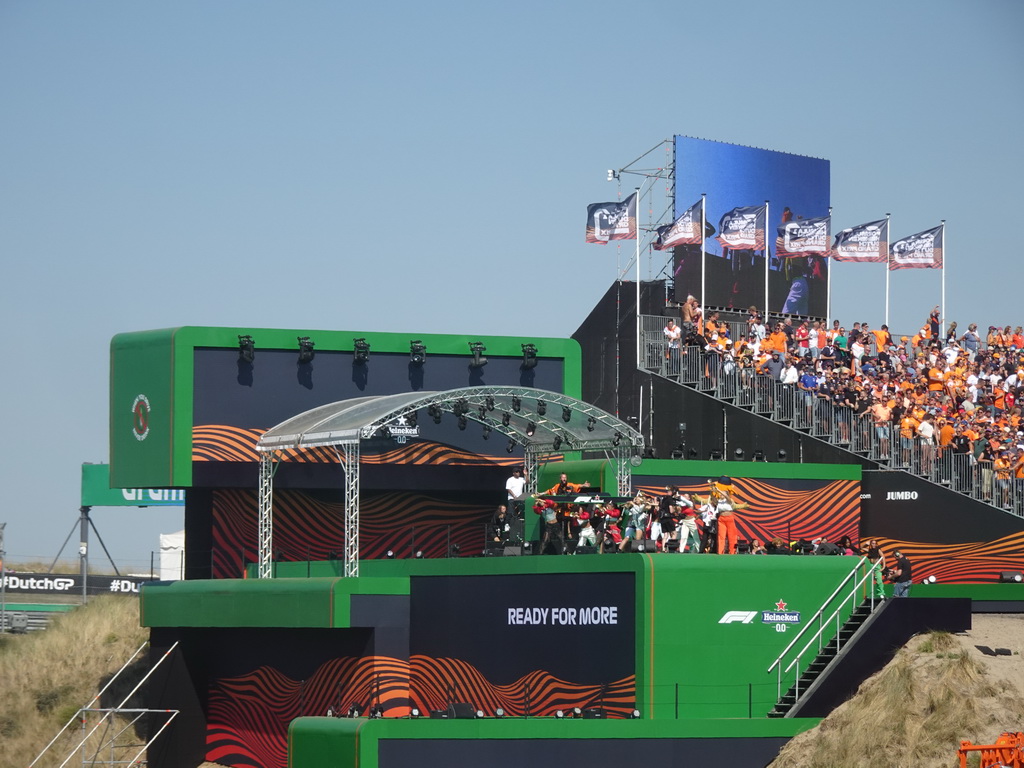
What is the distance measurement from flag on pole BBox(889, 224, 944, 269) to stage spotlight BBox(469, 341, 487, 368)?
1533 cm

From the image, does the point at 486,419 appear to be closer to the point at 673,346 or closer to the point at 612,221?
the point at 673,346

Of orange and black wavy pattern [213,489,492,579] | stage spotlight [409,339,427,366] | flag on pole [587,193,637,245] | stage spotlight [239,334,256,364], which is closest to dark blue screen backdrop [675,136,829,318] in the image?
flag on pole [587,193,637,245]

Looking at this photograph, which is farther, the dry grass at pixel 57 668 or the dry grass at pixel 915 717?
the dry grass at pixel 57 668

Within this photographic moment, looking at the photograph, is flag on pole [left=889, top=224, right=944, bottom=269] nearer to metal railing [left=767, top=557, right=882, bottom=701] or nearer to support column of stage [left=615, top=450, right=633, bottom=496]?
support column of stage [left=615, top=450, right=633, bottom=496]


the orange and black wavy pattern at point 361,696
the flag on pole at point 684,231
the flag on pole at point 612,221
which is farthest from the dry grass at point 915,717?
the flag on pole at point 684,231

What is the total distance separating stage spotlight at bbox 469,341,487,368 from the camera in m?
42.9

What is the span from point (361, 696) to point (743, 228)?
21.7m

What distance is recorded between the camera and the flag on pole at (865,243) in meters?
52.6

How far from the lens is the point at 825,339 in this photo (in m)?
47.5

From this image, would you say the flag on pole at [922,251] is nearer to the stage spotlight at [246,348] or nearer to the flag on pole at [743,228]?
the flag on pole at [743,228]

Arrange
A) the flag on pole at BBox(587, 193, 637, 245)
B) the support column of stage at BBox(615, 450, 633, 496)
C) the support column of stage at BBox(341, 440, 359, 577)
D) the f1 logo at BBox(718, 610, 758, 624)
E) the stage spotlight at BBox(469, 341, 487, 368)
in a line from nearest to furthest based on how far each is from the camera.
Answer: the f1 logo at BBox(718, 610, 758, 624) < the support column of stage at BBox(341, 440, 359, 577) < the support column of stage at BBox(615, 450, 633, 496) < the stage spotlight at BBox(469, 341, 487, 368) < the flag on pole at BBox(587, 193, 637, 245)

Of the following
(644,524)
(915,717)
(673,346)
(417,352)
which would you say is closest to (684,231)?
(673,346)

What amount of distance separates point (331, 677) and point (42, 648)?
14.8 meters

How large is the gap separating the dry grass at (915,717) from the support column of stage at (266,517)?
12.0 meters
